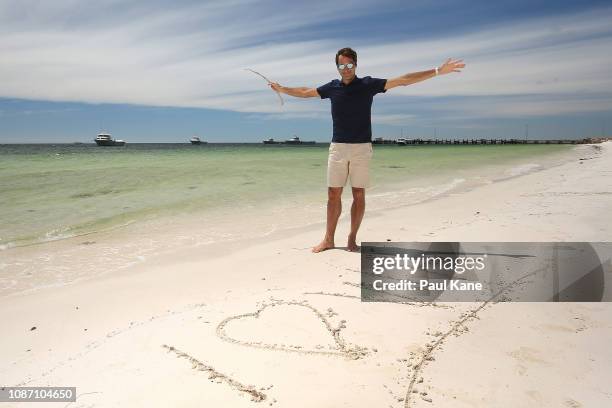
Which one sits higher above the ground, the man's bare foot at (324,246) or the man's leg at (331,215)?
the man's leg at (331,215)

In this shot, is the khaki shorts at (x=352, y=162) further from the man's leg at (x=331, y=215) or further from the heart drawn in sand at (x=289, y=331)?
the heart drawn in sand at (x=289, y=331)

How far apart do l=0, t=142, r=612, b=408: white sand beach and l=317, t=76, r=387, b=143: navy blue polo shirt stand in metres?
1.56

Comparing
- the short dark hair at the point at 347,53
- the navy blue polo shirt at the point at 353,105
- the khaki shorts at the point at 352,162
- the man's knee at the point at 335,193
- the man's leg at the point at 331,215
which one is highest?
the short dark hair at the point at 347,53

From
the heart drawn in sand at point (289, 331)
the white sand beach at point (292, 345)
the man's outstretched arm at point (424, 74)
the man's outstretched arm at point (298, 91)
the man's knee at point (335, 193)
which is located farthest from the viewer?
the man's knee at point (335, 193)

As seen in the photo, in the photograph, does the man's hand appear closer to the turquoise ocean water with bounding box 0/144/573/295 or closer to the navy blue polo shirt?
the navy blue polo shirt

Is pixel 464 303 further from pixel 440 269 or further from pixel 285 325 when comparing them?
pixel 285 325

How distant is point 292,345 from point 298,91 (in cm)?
350

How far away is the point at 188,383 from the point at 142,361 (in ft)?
1.54

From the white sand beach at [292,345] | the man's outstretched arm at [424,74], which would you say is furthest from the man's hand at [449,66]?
the white sand beach at [292,345]

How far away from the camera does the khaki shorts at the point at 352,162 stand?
520cm

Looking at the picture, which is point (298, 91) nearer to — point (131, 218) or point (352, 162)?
point (352, 162)

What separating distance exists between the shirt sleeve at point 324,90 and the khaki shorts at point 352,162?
2.02 ft

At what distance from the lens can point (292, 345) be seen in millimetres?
2814

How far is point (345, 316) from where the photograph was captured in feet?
10.7
